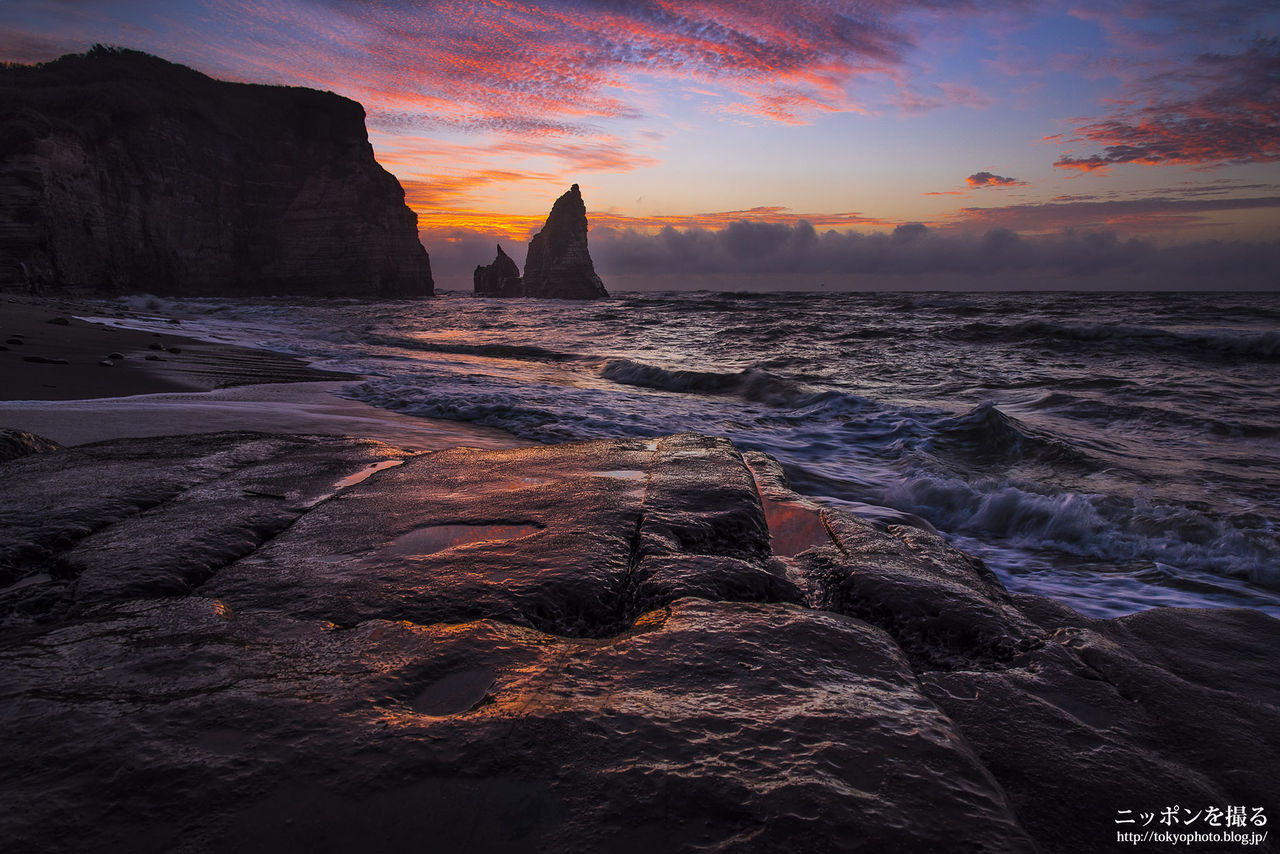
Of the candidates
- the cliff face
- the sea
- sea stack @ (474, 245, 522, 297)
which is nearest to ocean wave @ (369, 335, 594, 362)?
the sea

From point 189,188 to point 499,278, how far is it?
2090 inches

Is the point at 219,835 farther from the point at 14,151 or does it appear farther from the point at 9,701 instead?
the point at 14,151

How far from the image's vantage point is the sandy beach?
4.76m

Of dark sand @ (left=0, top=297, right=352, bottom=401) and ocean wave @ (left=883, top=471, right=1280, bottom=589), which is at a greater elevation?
dark sand @ (left=0, top=297, right=352, bottom=401)

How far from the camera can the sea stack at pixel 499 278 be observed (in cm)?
9412

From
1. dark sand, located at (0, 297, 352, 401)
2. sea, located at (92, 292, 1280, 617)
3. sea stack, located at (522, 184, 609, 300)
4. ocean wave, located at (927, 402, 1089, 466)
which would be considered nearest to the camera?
sea, located at (92, 292, 1280, 617)

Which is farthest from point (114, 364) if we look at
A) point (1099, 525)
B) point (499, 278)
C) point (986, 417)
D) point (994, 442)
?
point (499, 278)

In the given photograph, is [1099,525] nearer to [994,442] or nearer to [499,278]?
[994,442]

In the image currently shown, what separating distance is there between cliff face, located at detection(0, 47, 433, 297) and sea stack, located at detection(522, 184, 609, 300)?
25292 millimetres

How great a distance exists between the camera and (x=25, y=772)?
106cm

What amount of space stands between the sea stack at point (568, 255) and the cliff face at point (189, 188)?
2529cm

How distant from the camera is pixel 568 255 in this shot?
269 feet

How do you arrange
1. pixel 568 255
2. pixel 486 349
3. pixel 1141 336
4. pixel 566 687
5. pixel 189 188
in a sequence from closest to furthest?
1. pixel 566 687
2. pixel 1141 336
3. pixel 486 349
4. pixel 189 188
5. pixel 568 255

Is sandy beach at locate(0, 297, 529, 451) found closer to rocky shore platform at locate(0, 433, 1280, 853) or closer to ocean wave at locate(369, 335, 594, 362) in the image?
rocky shore platform at locate(0, 433, 1280, 853)
